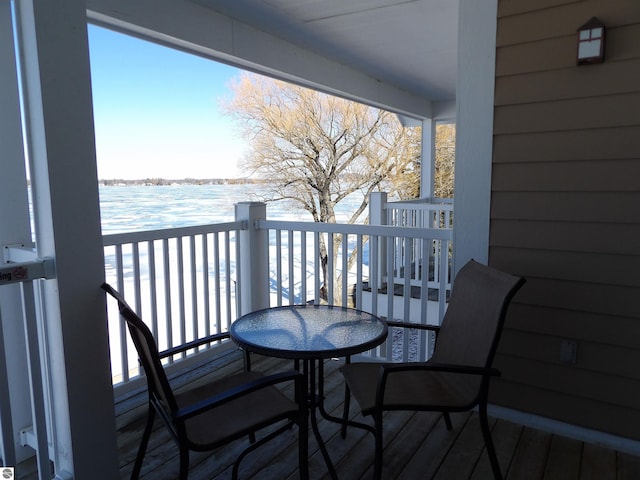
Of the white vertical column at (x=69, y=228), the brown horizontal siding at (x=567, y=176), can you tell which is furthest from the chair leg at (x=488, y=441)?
the white vertical column at (x=69, y=228)

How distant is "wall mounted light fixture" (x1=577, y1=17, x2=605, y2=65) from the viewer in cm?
205

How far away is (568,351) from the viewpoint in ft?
7.70

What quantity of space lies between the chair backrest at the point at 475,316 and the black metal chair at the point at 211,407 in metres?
0.81

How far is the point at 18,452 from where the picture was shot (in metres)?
2.12

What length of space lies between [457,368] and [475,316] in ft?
1.30

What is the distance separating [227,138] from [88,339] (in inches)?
461

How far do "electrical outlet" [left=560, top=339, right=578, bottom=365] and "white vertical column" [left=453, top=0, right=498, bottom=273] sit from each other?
620 millimetres

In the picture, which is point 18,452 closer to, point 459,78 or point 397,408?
point 397,408

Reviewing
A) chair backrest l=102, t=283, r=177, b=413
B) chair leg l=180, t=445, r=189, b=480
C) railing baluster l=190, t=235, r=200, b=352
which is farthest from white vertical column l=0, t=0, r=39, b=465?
railing baluster l=190, t=235, r=200, b=352

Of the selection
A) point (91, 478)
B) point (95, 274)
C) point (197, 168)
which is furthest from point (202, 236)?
point (197, 168)

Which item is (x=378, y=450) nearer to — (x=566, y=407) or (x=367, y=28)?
(x=566, y=407)

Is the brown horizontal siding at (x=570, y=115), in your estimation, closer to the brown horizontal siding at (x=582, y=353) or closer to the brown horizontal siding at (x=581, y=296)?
the brown horizontal siding at (x=581, y=296)

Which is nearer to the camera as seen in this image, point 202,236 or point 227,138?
point 202,236

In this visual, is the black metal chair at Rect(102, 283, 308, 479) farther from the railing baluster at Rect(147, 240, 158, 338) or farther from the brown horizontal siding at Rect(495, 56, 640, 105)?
the brown horizontal siding at Rect(495, 56, 640, 105)
